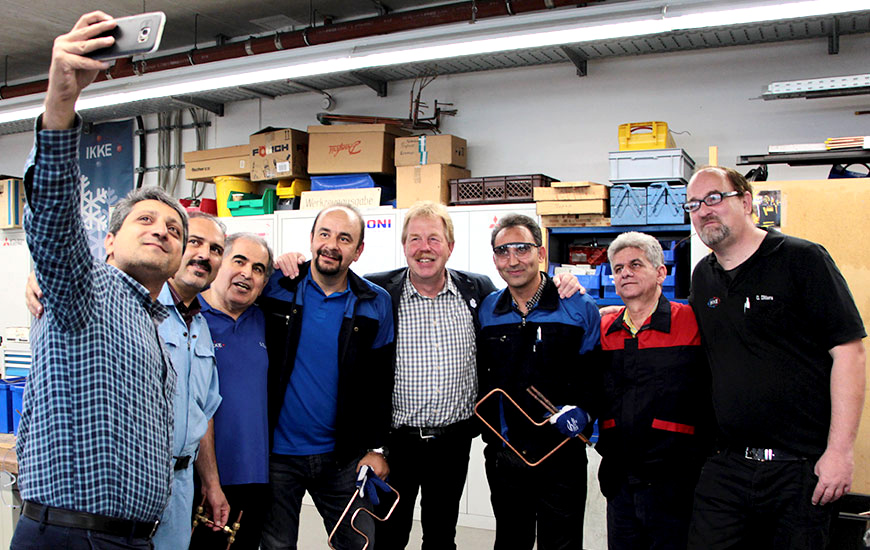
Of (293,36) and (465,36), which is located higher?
(293,36)

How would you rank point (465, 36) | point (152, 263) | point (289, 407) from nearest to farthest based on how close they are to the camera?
1. point (152, 263)
2. point (289, 407)
3. point (465, 36)

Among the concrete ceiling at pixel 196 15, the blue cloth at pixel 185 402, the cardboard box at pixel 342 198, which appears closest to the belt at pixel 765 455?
the blue cloth at pixel 185 402

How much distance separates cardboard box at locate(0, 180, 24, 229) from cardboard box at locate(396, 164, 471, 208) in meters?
4.07

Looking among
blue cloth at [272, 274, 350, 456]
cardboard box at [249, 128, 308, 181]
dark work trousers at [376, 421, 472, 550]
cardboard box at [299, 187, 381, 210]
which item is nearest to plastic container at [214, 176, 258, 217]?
cardboard box at [249, 128, 308, 181]

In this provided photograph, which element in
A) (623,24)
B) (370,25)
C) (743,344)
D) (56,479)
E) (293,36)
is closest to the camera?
(56,479)

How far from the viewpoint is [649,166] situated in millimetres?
4477

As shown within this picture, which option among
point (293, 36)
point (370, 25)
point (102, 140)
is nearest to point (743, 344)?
point (370, 25)

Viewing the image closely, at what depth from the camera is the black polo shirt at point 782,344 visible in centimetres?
232

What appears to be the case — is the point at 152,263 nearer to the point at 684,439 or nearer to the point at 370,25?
the point at 684,439

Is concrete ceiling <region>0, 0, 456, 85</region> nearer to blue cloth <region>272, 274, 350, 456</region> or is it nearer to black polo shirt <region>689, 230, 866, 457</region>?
blue cloth <region>272, 274, 350, 456</region>

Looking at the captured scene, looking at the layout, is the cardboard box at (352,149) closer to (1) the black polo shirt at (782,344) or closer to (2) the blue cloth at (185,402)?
(2) the blue cloth at (185,402)

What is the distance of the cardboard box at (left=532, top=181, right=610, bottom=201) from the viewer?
4590 millimetres

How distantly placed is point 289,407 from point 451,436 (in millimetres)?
642

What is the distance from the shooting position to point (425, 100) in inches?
233
